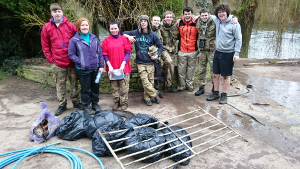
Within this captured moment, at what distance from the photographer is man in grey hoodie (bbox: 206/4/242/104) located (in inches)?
168

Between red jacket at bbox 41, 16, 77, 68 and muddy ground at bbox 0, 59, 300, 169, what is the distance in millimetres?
1025

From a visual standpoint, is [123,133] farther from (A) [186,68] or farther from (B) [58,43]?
(A) [186,68]

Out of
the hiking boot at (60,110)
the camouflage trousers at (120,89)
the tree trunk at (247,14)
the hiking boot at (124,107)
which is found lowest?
the hiking boot at (124,107)

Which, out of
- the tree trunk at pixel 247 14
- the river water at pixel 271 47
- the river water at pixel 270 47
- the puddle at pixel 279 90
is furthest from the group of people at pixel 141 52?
the river water at pixel 271 47

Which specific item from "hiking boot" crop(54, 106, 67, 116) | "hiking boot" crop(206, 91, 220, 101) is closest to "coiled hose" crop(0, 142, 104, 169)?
"hiking boot" crop(54, 106, 67, 116)

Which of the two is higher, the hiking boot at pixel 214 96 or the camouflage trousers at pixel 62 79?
the camouflage trousers at pixel 62 79

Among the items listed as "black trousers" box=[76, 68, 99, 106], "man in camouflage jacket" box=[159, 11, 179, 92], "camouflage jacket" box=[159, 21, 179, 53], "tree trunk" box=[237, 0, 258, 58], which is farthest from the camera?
"tree trunk" box=[237, 0, 258, 58]

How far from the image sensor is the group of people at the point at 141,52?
3850mm

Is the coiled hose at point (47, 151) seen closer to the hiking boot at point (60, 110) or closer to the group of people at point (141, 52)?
the hiking boot at point (60, 110)

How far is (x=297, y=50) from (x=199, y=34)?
30.6ft

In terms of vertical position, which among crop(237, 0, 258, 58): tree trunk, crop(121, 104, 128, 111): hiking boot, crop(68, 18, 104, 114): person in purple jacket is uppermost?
crop(237, 0, 258, 58): tree trunk

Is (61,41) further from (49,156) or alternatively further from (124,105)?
(49,156)

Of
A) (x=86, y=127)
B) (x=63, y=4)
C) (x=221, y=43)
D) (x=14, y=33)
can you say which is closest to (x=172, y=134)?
(x=86, y=127)

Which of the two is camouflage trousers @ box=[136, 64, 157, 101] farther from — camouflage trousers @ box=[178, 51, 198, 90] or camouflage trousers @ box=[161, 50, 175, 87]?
camouflage trousers @ box=[178, 51, 198, 90]
